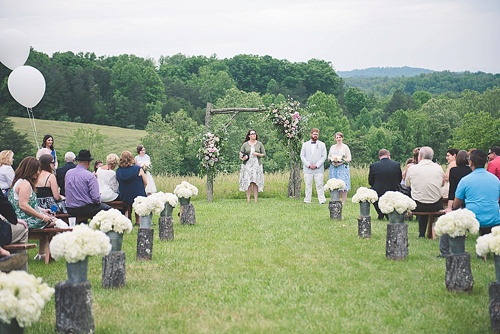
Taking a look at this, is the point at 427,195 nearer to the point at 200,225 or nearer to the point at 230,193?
the point at 200,225

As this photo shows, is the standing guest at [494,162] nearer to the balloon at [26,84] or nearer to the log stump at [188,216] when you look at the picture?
the log stump at [188,216]

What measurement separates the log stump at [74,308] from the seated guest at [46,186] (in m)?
4.95

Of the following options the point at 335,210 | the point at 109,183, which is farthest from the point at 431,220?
the point at 109,183

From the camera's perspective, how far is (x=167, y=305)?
720 centimetres

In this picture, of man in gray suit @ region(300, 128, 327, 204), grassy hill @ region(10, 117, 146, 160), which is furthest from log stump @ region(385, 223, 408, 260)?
grassy hill @ region(10, 117, 146, 160)

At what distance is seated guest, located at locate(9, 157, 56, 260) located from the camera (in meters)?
9.41

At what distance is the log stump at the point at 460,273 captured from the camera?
293 inches

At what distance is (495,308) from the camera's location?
19.9 feet

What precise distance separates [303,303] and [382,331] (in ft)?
4.14

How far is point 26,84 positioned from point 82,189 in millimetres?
6160

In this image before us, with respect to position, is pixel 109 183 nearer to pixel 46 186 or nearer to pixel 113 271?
pixel 46 186

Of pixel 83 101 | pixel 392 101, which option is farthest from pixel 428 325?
pixel 392 101

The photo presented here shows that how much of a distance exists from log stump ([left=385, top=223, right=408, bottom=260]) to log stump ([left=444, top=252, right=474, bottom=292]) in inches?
83.0

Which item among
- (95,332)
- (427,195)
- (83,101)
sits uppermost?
(83,101)
